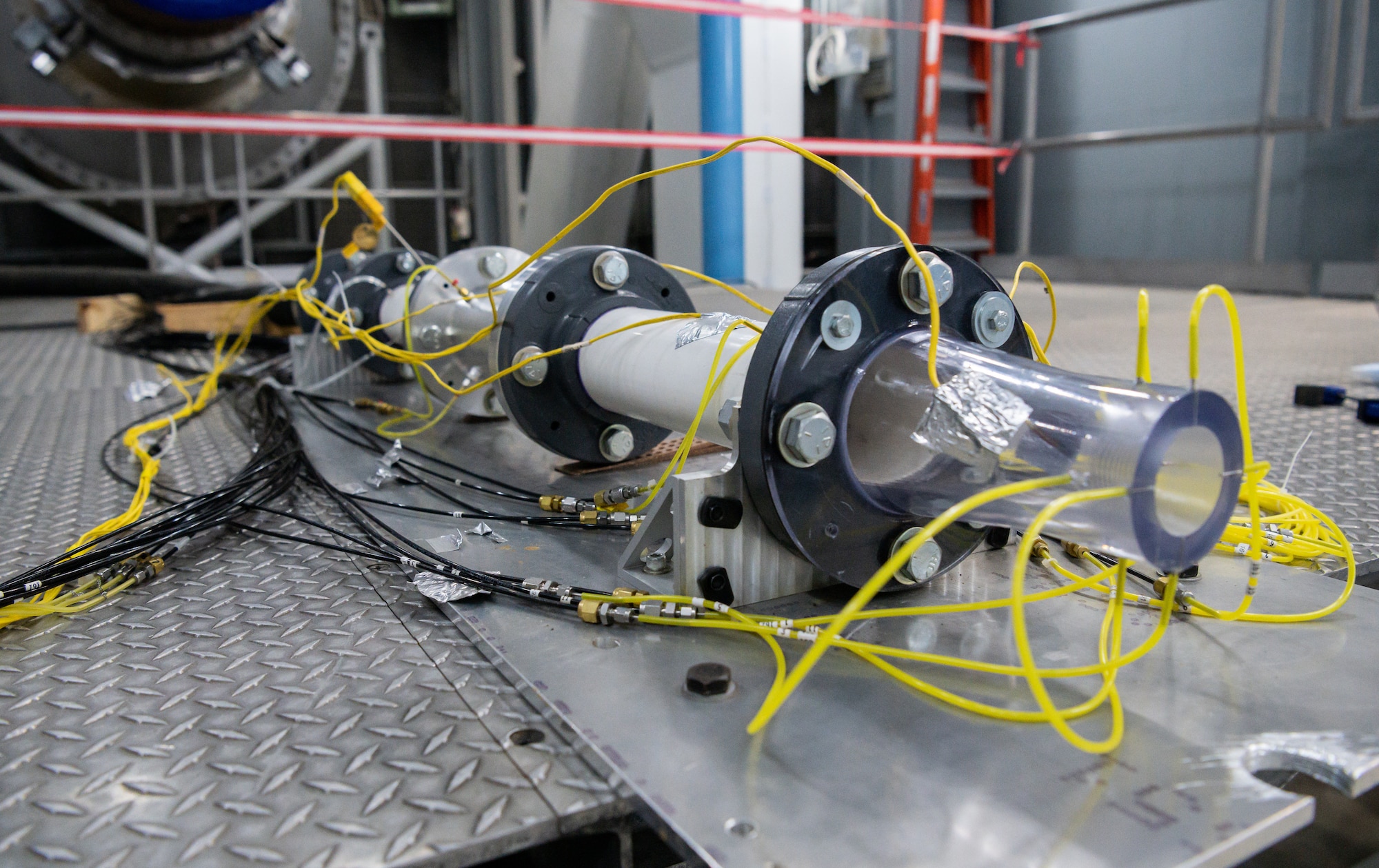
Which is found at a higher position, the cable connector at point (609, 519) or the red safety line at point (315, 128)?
the red safety line at point (315, 128)

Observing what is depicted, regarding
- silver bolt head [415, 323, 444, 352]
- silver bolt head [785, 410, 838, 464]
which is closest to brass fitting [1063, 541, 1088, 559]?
silver bolt head [785, 410, 838, 464]

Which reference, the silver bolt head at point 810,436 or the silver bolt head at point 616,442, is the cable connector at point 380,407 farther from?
the silver bolt head at point 810,436

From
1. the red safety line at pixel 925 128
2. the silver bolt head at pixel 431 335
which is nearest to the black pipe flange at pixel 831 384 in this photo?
the silver bolt head at pixel 431 335

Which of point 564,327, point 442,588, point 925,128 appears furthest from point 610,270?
point 925,128

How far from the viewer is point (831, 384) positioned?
0.83m

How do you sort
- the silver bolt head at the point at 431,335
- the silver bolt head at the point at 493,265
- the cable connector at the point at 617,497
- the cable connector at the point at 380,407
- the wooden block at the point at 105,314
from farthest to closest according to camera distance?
the wooden block at the point at 105,314 < the cable connector at the point at 380,407 < the silver bolt head at the point at 431,335 < the silver bolt head at the point at 493,265 < the cable connector at the point at 617,497

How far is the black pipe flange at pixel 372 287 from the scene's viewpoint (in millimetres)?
2116

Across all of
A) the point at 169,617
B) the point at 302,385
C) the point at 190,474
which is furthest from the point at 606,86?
the point at 169,617

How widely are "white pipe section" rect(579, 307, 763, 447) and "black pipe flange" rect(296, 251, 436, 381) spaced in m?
0.95

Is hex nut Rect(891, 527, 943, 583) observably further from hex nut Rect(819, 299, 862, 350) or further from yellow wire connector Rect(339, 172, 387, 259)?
yellow wire connector Rect(339, 172, 387, 259)

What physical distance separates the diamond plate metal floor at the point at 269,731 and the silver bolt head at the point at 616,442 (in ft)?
1.37

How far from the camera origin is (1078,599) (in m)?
0.92

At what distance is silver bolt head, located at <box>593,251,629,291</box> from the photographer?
1.35 m

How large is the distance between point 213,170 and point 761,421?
5.26 metres
